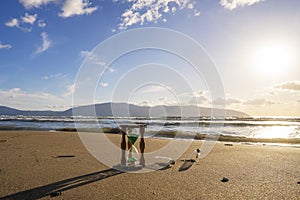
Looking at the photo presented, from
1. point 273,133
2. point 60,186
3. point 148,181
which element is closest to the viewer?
point 60,186

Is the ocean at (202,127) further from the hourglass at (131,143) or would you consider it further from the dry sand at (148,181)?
the dry sand at (148,181)

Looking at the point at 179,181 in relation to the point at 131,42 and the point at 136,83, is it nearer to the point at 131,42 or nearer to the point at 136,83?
the point at 136,83

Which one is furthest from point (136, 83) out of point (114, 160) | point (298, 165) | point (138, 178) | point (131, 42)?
Result: point (298, 165)

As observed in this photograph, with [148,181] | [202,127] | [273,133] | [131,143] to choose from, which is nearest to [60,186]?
[148,181]

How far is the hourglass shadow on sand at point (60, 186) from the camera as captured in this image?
18.0 feet

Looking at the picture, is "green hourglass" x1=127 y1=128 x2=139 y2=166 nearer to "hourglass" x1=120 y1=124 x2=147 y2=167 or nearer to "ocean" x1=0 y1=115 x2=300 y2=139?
"hourglass" x1=120 y1=124 x2=147 y2=167

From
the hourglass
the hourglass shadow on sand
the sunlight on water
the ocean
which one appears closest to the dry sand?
the hourglass shadow on sand

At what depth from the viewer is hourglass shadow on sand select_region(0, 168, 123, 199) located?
18.0ft

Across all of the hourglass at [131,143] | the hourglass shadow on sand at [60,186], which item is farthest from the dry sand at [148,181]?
the hourglass at [131,143]

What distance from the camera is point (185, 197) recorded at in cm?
540

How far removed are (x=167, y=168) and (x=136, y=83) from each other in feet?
→ 18.0

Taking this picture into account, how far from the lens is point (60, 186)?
6.15 metres

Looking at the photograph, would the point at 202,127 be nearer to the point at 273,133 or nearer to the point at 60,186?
the point at 273,133

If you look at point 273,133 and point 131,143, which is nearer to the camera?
point 131,143
